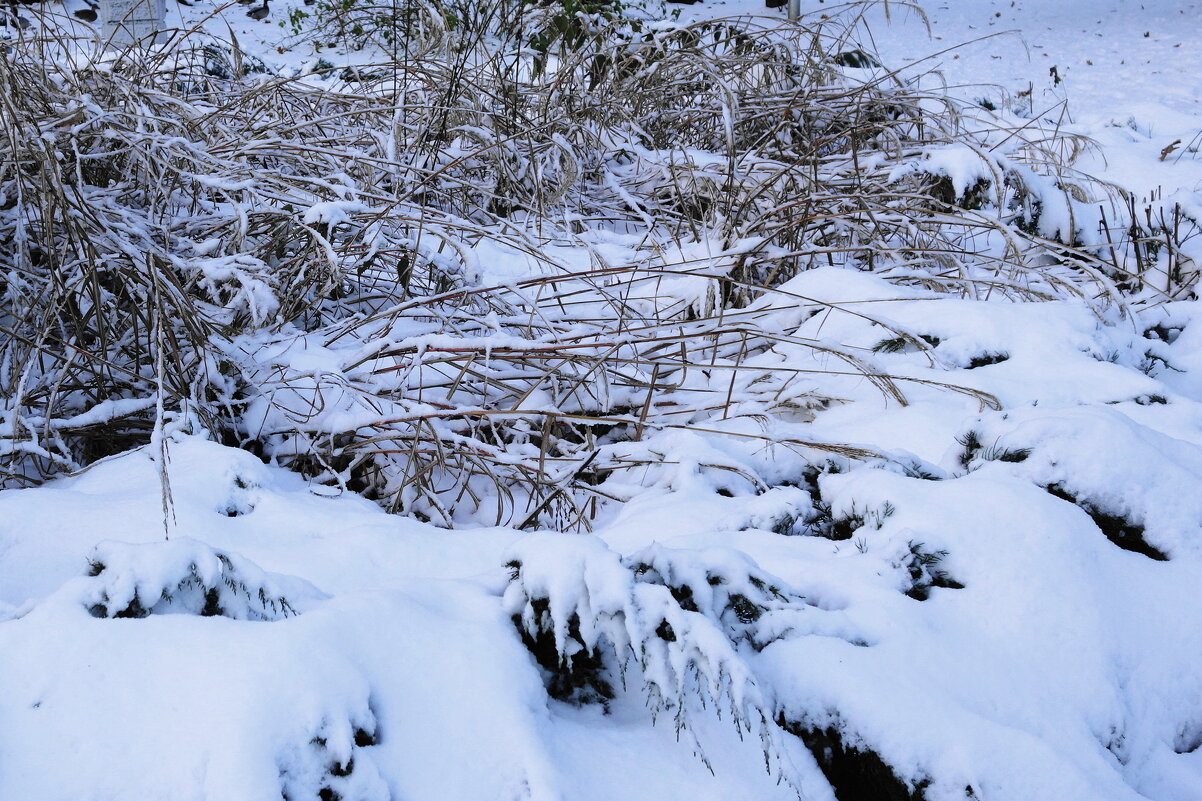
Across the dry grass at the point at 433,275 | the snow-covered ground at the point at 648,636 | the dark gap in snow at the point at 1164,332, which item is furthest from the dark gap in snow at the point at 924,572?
the dark gap in snow at the point at 1164,332

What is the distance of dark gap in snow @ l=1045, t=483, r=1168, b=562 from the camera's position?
52.5 inches

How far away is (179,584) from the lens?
3.15ft

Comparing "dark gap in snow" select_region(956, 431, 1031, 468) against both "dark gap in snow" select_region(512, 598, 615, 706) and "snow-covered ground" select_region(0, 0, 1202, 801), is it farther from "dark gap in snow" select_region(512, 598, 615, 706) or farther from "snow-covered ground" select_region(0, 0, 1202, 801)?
"dark gap in snow" select_region(512, 598, 615, 706)

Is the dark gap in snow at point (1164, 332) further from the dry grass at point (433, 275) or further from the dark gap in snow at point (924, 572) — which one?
the dark gap in snow at point (924, 572)

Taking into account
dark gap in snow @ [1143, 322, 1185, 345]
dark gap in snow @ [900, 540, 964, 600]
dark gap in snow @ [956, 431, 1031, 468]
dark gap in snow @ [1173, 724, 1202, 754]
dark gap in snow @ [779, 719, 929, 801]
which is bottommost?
dark gap in snow @ [1173, 724, 1202, 754]

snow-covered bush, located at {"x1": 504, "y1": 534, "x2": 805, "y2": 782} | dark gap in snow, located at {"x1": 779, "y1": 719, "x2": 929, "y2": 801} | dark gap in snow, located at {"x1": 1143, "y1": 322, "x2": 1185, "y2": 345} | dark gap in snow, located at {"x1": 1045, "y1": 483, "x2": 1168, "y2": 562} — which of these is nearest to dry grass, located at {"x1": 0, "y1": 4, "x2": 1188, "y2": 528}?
dark gap in snow, located at {"x1": 1143, "y1": 322, "x2": 1185, "y2": 345}

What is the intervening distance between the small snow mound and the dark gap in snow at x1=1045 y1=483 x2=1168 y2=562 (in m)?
1.17

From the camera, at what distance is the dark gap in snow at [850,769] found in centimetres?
96

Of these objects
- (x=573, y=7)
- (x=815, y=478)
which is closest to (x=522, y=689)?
(x=815, y=478)

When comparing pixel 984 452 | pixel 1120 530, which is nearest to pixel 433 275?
pixel 984 452

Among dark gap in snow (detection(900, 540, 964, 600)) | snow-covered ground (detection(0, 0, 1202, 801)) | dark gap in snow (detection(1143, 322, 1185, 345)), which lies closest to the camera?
snow-covered ground (detection(0, 0, 1202, 801))

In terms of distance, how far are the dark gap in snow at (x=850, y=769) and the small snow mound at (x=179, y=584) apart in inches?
24.5

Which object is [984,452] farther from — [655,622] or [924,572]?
[655,622]

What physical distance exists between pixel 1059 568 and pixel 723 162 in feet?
7.88
